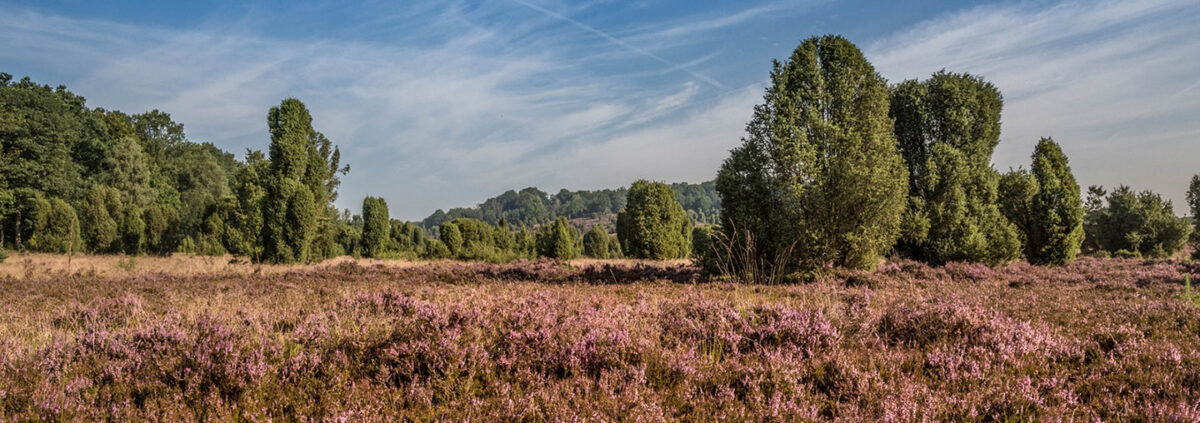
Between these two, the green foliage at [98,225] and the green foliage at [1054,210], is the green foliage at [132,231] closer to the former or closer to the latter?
the green foliage at [98,225]

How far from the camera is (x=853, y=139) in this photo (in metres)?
11.9

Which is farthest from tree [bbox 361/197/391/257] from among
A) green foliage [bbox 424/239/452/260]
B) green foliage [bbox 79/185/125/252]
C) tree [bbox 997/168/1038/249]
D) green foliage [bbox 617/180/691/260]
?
tree [bbox 997/168/1038/249]

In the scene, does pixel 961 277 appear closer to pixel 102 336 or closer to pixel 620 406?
pixel 620 406

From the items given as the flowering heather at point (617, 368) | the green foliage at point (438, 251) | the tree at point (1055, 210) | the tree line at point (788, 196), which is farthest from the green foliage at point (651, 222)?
the flowering heather at point (617, 368)

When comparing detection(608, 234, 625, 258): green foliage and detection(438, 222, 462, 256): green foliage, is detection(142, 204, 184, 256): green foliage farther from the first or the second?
detection(608, 234, 625, 258): green foliage

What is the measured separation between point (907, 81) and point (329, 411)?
20472 millimetres

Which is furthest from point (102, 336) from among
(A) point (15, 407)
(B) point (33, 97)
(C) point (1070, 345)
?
(B) point (33, 97)

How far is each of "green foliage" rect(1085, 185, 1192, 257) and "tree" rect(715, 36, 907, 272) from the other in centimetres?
3289

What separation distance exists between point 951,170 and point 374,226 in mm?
30405

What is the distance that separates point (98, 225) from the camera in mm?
30062

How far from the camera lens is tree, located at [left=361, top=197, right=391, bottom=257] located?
106ft

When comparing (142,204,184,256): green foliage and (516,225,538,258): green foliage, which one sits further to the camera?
(516,225,538,258): green foliage

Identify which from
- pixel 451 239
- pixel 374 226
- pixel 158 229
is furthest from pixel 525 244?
pixel 158 229

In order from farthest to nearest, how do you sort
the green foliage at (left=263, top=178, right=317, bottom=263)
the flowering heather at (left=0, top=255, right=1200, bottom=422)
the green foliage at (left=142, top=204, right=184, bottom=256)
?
the green foliage at (left=142, top=204, right=184, bottom=256)
the green foliage at (left=263, top=178, right=317, bottom=263)
the flowering heather at (left=0, top=255, right=1200, bottom=422)
